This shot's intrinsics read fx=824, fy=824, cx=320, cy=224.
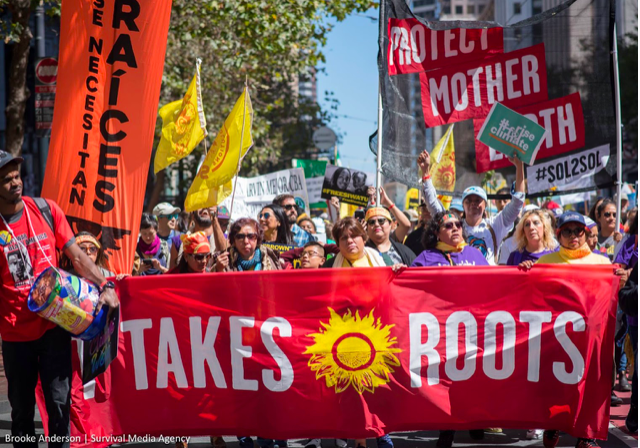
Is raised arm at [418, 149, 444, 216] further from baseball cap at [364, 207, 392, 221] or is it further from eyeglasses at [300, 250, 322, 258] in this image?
eyeglasses at [300, 250, 322, 258]

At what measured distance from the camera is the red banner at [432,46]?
312 inches

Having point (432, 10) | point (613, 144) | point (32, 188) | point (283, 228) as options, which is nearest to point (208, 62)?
point (32, 188)

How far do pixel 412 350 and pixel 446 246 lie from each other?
3.15 ft

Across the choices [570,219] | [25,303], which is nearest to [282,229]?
[570,219]

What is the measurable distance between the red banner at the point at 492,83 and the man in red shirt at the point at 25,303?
433 centimetres

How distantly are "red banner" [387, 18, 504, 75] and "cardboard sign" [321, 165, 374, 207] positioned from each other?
407cm

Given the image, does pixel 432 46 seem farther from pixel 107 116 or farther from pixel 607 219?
pixel 107 116

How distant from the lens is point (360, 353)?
18.4 feet

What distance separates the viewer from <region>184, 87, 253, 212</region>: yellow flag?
30.3 ft

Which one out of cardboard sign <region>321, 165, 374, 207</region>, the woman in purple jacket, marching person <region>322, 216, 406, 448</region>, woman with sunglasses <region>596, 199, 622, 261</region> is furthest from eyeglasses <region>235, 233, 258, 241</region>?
cardboard sign <region>321, 165, 374, 207</region>

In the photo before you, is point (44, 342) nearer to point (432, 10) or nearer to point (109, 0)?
point (109, 0)

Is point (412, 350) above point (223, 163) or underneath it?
underneath

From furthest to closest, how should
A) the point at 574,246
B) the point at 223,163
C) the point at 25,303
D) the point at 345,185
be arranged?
the point at 345,185, the point at 223,163, the point at 574,246, the point at 25,303

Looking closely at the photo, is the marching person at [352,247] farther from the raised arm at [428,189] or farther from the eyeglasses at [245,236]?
the raised arm at [428,189]
